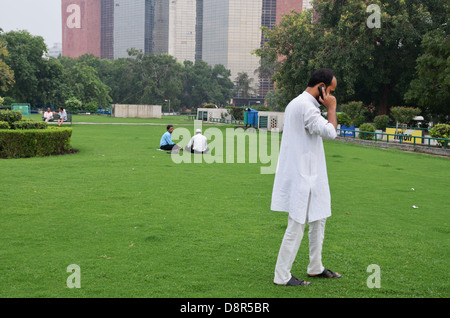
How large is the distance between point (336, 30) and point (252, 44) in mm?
101174

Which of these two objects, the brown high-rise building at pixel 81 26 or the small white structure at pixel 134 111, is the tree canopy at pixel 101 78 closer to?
the small white structure at pixel 134 111

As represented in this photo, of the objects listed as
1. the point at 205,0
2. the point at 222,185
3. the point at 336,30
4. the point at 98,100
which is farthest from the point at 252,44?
the point at 222,185

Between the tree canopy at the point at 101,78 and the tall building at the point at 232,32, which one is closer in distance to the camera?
the tree canopy at the point at 101,78

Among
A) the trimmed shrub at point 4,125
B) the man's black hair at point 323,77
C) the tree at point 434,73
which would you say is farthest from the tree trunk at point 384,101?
the man's black hair at point 323,77

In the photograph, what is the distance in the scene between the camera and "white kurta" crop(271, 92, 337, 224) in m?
3.74

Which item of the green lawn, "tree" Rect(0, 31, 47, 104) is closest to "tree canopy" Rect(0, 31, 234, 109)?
"tree" Rect(0, 31, 47, 104)

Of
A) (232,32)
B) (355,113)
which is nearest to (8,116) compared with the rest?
(355,113)

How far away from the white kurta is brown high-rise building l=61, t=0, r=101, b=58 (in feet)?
461

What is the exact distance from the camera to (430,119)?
85.3 ft

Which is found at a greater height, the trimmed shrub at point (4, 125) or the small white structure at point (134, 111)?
the small white structure at point (134, 111)

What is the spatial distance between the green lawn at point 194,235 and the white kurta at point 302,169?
0.68m

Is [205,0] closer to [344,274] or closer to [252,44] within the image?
[252,44]

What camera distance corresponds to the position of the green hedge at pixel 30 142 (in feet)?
40.5

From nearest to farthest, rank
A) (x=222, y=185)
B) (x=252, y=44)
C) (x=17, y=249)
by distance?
(x=17, y=249) < (x=222, y=185) < (x=252, y=44)
